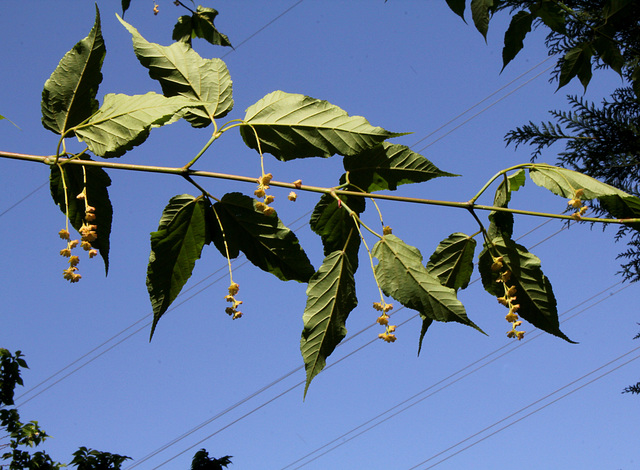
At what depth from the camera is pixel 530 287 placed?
38.6 inches

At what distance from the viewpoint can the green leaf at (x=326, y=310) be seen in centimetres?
86

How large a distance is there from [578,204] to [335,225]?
1.34 feet

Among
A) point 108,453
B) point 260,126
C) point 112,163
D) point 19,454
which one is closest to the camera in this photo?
point 112,163

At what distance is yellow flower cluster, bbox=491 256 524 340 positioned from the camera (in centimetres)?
94

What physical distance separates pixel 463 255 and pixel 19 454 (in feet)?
22.2

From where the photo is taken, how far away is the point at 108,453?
21.9 feet

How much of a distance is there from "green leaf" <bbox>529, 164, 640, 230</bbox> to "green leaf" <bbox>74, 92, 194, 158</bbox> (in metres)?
0.62

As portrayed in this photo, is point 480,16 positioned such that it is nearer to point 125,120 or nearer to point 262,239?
point 262,239

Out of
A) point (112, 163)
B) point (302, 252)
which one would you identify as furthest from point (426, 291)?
point (112, 163)

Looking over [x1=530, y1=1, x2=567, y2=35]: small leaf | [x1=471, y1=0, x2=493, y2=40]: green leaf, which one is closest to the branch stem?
[x1=471, y1=0, x2=493, y2=40]: green leaf

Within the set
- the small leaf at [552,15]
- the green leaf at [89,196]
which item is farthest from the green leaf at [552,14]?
the green leaf at [89,196]

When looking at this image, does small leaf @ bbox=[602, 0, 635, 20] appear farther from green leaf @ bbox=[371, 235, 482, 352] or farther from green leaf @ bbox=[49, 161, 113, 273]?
green leaf @ bbox=[49, 161, 113, 273]

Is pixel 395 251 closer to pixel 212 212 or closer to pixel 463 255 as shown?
pixel 463 255

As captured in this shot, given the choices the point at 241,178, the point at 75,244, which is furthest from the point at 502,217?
the point at 75,244
